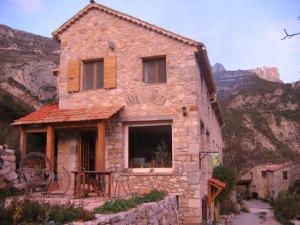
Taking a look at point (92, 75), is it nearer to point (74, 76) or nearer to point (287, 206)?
point (74, 76)

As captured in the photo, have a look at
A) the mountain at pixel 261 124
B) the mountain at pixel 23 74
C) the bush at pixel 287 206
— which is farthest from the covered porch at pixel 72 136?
the mountain at pixel 261 124

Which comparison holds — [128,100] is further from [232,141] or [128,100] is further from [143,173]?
[232,141]

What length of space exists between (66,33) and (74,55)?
3.45 feet

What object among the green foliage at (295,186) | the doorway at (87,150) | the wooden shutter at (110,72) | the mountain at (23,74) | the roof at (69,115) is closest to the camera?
the roof at (69,115)

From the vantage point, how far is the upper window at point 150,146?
12.6m

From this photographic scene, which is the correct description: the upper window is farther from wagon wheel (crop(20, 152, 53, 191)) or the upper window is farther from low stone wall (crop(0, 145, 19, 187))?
low stone wall (crop(0, 145, 19, 187))

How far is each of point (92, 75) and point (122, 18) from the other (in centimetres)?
248

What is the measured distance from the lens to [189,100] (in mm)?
12305

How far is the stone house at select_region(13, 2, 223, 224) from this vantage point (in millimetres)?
11984

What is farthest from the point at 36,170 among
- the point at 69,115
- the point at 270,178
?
the point at 270,178

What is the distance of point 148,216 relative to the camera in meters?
8.43

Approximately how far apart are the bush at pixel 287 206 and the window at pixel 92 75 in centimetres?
2083

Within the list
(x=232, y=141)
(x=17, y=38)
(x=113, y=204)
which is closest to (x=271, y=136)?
(x=232, y=141)

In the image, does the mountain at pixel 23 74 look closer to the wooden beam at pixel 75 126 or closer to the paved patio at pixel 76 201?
the wooden beam at pixel 75 126
